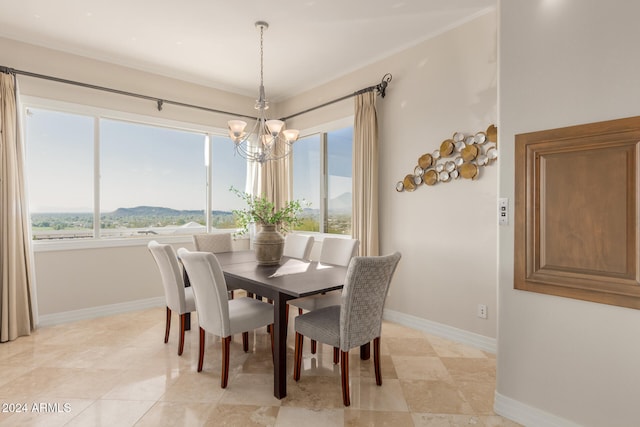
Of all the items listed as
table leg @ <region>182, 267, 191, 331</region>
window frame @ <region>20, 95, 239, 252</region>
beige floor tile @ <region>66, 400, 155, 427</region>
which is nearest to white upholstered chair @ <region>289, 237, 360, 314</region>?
table leg @ <region>182, 267, 191, 331</region>

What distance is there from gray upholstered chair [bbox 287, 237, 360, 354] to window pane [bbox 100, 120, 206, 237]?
2.27m

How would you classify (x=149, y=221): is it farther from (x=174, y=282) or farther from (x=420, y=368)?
(x=420, y=368)

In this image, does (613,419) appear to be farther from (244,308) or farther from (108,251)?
(108,251)

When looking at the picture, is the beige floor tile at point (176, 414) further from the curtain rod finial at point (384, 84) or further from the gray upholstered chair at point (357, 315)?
the curtain rod finial at point (384, 84)

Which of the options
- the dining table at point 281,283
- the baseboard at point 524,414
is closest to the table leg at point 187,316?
the dining table at point 281,283

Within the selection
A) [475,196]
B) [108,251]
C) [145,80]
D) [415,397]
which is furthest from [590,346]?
[145,80]

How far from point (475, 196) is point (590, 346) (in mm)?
1561

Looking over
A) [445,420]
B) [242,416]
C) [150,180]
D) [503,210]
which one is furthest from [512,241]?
[150,180]

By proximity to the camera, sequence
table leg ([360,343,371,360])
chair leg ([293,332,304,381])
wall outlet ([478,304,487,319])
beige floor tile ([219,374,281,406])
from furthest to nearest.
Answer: wall outlet ([478,304,487,319]) < table leg ([360,343,371,360]) < chair leg ([293,332,304,381]) < beige floor tile ([219,374,281,406])

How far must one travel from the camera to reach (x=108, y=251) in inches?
155

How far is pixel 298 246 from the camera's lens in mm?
3760

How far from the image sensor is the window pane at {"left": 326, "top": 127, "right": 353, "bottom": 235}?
4.34 m

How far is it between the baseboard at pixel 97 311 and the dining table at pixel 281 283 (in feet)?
5.55

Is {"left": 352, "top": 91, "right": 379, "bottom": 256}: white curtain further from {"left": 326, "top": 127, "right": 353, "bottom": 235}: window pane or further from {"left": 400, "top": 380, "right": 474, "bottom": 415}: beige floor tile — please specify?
{"left": 400, "top": 380, "right": 474, "bottom": 415}: beige floor tile
